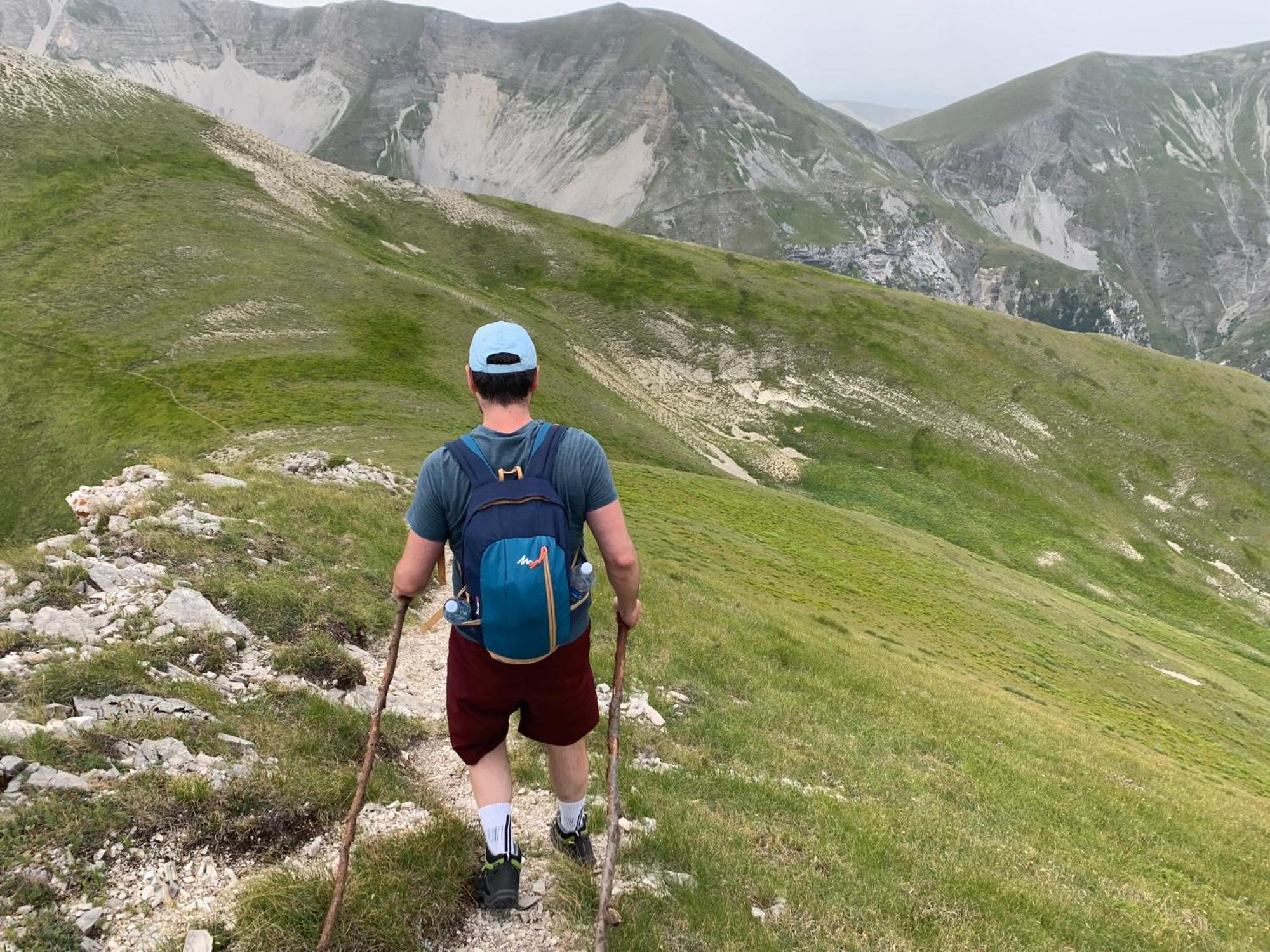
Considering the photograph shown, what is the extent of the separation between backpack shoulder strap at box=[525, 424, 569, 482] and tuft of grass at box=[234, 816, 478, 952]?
3776 millimetres

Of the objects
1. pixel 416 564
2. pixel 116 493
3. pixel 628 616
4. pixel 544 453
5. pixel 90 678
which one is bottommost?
pixel 116 493

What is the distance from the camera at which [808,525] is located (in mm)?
45281

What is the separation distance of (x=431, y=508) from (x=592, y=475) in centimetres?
138

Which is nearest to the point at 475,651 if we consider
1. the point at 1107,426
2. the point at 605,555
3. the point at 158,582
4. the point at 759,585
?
the point at 605,555

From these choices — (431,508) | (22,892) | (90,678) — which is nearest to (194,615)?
(90,678)

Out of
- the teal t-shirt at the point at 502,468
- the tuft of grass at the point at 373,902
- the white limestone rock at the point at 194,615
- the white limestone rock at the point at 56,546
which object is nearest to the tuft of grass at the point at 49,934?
the tuft of grass at the point at 373,902

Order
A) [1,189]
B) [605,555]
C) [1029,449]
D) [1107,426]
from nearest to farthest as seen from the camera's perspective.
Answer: [605,555] < [1,189] < [1029,449] < [1107,426]

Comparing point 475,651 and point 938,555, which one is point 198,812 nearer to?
point 475,651

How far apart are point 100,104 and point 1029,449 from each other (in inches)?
4872

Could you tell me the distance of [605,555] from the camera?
5.79m

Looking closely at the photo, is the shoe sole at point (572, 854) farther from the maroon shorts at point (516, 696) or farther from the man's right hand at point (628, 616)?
the man's right hand at point (628, 616)

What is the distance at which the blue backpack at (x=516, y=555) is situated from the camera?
5.32 meters

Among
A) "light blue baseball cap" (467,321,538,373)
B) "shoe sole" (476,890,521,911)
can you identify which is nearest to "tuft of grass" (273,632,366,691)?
"shoe sole" (476,890,521,911)

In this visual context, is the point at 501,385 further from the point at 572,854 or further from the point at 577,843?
the point at 572,854
